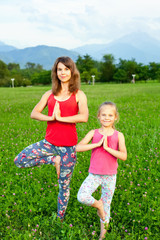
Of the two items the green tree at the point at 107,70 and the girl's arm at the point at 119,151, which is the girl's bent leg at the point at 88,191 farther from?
the green tree at the point at 107,70

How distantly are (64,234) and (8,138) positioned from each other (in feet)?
19.5

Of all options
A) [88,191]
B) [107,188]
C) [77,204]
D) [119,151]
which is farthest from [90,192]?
[77,204]

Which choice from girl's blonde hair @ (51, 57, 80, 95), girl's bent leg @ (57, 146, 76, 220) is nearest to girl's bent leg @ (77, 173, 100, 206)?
girl's bent leg @ (57, 146, 76, 220)

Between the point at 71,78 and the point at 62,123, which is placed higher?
the point at 71,78

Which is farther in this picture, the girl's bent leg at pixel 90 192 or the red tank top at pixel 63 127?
the red tank top at pixel 63 127

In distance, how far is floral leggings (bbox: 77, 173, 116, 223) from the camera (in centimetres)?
335

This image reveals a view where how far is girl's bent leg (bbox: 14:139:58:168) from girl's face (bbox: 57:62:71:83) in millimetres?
995

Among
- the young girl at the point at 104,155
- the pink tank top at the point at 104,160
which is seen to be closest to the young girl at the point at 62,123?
the young girl at the point at 104,155

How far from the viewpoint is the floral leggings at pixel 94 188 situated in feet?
11.0

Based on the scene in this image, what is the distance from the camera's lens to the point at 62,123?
3.70m

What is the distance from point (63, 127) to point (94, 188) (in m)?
0.99

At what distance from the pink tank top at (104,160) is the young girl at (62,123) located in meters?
0.42

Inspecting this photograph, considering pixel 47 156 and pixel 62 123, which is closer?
pixel 62 123

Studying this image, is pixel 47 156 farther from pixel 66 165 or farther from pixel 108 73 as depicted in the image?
pixel 108 73
